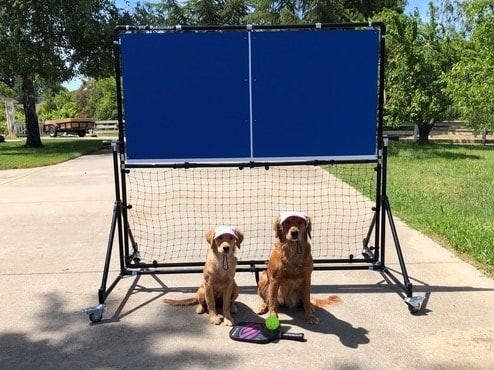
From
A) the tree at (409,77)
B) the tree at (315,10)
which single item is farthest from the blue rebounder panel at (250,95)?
the tree at (315,10)

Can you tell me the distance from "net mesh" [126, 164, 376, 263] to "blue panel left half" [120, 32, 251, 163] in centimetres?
85

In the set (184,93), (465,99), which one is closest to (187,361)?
(184,93)

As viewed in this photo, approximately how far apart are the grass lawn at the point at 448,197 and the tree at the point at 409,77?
228 centimetres

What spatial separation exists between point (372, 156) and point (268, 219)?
10.5ft

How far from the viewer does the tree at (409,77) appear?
17.9 m

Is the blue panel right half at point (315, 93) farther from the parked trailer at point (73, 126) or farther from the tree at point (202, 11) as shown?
the parked trailer at point (73, 126)

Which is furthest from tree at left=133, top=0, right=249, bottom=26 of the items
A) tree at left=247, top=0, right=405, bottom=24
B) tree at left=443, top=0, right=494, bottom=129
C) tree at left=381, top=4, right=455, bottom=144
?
tree at left=443, top=0, right=494, bottom=129

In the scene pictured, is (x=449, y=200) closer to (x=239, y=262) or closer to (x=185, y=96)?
(x=239, y=262)

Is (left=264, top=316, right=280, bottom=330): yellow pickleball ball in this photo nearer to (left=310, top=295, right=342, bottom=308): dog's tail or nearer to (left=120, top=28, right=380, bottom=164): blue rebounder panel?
(left=310, top=295, right=342, bottom=308): dog's tail

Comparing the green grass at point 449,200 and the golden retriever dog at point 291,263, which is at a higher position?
the golden retriever dog at point 291,263

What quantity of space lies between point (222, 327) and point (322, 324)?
766 mm

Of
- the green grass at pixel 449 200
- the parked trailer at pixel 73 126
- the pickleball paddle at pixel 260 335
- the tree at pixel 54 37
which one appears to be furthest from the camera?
the parked trailer at pixel 73 126

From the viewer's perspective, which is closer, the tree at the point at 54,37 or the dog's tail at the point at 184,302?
the dog's tail at the point at 184,302

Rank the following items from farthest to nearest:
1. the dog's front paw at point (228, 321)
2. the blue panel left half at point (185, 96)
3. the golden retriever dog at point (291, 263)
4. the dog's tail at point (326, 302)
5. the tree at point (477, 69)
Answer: the tree at point (477, 69) < the blue panel left half at point (185, 96) < the dog's tail at point (326, 302) < the dog's front paw at point (228, 321) < the golden retriever dog at point (291, 263)
